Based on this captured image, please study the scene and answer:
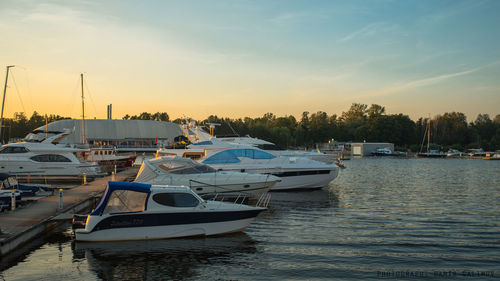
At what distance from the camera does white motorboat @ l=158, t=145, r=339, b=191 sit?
2603 cm

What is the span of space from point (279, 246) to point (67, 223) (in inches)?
349

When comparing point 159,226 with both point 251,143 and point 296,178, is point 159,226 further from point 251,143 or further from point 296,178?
point 251,143

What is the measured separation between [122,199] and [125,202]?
146 mm

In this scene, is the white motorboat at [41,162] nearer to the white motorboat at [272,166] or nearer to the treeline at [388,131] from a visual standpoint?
the white motorboat at [272,166]

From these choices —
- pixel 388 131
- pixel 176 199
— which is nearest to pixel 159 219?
pixel 176 199

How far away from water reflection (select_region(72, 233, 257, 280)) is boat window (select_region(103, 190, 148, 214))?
114 cm

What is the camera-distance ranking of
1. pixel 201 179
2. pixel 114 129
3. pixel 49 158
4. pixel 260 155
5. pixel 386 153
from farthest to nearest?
pixel 386 153
pixel 114 129
pixel 49 158
pixel 260 155
pixel 201 179

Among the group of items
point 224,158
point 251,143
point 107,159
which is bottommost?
point 107,159

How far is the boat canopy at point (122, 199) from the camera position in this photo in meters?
13.4

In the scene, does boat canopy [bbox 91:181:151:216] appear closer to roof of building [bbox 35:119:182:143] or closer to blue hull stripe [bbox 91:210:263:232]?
blue hull stripe [bbox 91:210:263:232]

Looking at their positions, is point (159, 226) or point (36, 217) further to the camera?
point (36, 217)

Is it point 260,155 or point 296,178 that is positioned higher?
point 260,155

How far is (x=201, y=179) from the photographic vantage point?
20.5m

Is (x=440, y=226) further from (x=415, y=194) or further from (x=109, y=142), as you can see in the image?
(x=109, y=142)
